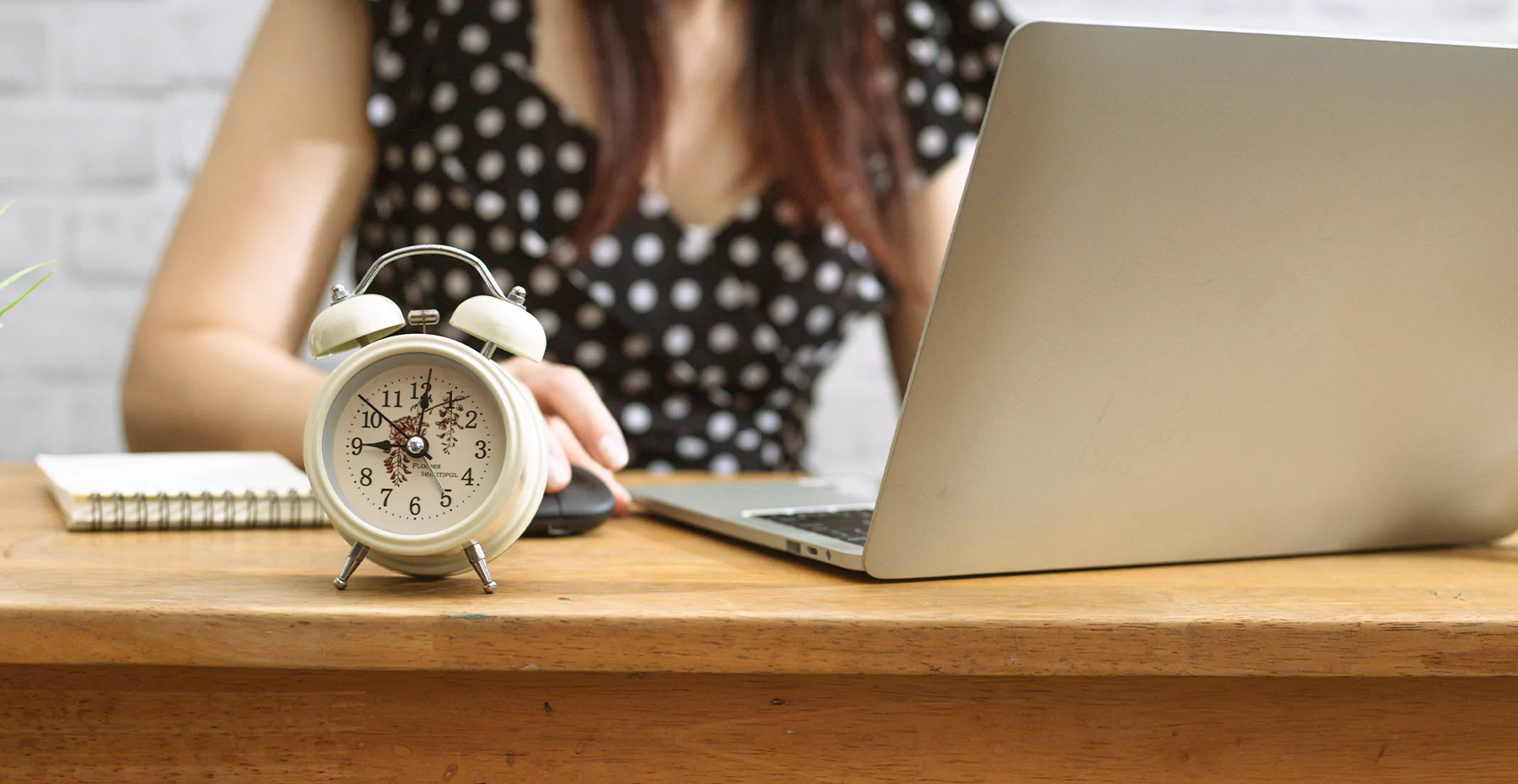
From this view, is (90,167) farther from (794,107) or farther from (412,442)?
(412,442)

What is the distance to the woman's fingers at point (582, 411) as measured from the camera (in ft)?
2.08

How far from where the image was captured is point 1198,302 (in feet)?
1.42

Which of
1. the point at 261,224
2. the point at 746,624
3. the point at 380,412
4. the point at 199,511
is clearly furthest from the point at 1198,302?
the point at 261,224

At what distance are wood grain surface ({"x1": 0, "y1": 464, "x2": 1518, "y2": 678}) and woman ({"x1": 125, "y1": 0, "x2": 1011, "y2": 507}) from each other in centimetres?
67

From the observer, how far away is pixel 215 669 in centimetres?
41

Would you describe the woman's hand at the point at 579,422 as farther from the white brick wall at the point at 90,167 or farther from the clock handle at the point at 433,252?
the white brick wall at the point at 90,167

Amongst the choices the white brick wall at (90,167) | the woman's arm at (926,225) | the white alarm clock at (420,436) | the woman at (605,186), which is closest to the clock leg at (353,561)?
the white alarm clock at (420,436)

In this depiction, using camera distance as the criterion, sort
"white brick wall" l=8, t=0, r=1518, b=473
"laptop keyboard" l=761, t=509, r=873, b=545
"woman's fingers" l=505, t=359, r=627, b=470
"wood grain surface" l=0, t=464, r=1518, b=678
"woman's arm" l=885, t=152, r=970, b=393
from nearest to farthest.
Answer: "wood grain surface" l=0, t=464, r=1518, b=678, "laptop keyboard" l=761, t=509, r=873, b=545, "woman's fingers" l=505, t=359, r=627, b=470, "woman's arm" l=885, t=152, r=970, b=393, "white brick wall" l=8, t=0, r=1518, b=473

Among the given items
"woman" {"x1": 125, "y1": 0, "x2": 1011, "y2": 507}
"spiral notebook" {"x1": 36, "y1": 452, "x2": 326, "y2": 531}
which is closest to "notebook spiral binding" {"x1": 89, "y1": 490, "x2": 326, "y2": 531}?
"spiral notebook" {"x1": 36, "y1": 452, "x2": 326, "y2": 531}

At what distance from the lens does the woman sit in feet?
3.69

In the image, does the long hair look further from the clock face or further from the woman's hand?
the clock face

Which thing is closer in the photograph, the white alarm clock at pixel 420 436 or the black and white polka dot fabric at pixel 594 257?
the white alarm clock at pixel 420 436

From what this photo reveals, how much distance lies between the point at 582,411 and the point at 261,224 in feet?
2.03

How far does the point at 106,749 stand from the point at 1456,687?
509 millimetres
